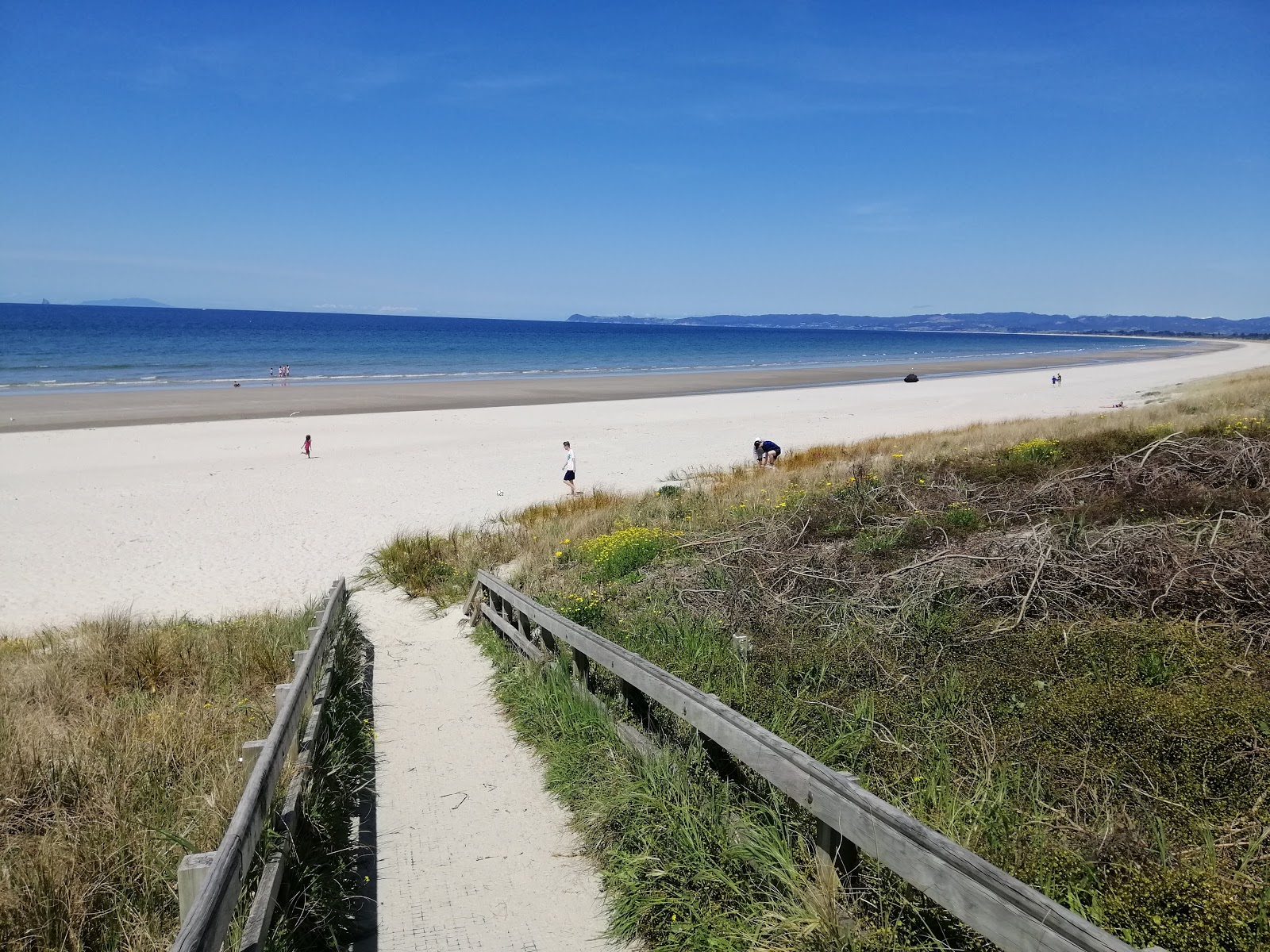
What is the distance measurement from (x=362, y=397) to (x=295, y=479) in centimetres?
2252

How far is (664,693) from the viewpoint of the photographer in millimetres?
4508

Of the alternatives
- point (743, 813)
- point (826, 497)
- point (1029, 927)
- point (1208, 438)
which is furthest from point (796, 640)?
point (1208, 438)

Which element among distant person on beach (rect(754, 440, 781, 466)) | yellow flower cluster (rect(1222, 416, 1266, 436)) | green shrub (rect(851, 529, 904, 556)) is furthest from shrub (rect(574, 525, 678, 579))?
distant person on beach (rect(754, 440, 781, 466))

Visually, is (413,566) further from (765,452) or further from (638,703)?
(765,452)

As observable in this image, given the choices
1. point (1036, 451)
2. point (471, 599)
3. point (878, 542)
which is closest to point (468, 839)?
point (878, 542)

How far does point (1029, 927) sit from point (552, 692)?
4.15 meters

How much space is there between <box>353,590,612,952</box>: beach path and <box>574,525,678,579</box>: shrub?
2.30 metres

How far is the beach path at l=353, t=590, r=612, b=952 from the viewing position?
12.8ft

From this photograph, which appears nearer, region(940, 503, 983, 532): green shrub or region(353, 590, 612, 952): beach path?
region(353, 590, 612, 952): beach path

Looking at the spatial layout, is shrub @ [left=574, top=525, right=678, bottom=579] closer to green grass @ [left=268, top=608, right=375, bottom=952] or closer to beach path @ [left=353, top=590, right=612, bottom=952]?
beach path @ [left=353, top=590, right=612, bottom=952]

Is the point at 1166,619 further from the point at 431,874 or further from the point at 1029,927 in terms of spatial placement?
the point at 431,874

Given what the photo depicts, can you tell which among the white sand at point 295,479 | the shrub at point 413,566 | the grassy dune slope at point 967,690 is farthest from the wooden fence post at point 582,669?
the white sand at point 295,479

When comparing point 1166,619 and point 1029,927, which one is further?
point 1166,619

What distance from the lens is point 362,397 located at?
41.5m
